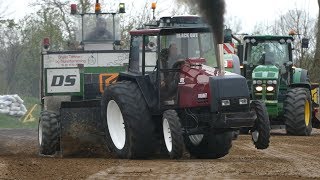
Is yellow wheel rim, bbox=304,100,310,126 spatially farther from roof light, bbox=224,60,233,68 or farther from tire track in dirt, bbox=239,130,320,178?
roof light, bbox=224,60,233,68

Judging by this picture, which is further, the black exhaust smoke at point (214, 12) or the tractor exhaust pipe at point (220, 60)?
the tractor exhaust pipe at point (220, 60)

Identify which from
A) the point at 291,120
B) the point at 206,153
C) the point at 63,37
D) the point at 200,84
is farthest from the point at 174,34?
the point at 63,37

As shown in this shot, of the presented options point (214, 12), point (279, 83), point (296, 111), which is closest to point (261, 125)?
point (214, 12)

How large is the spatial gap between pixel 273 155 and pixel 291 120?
6565 mm

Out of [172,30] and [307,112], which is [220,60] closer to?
[172,30]

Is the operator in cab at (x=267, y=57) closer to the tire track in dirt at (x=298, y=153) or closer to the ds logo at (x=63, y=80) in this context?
the tire track in dirt at (x=298, y=153)

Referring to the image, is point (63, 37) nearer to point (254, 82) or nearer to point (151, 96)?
point (254, 82)

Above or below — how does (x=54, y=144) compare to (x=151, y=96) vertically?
below

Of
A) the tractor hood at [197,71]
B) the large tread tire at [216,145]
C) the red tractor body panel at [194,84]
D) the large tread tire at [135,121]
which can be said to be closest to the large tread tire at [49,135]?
the large tread tire at [135,121]

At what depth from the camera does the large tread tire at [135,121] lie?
13.7 metres

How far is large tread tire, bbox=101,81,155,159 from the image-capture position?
13734mm

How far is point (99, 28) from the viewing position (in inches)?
888

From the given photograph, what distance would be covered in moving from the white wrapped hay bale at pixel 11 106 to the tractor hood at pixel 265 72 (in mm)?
15872

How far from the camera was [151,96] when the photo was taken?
1394cm
